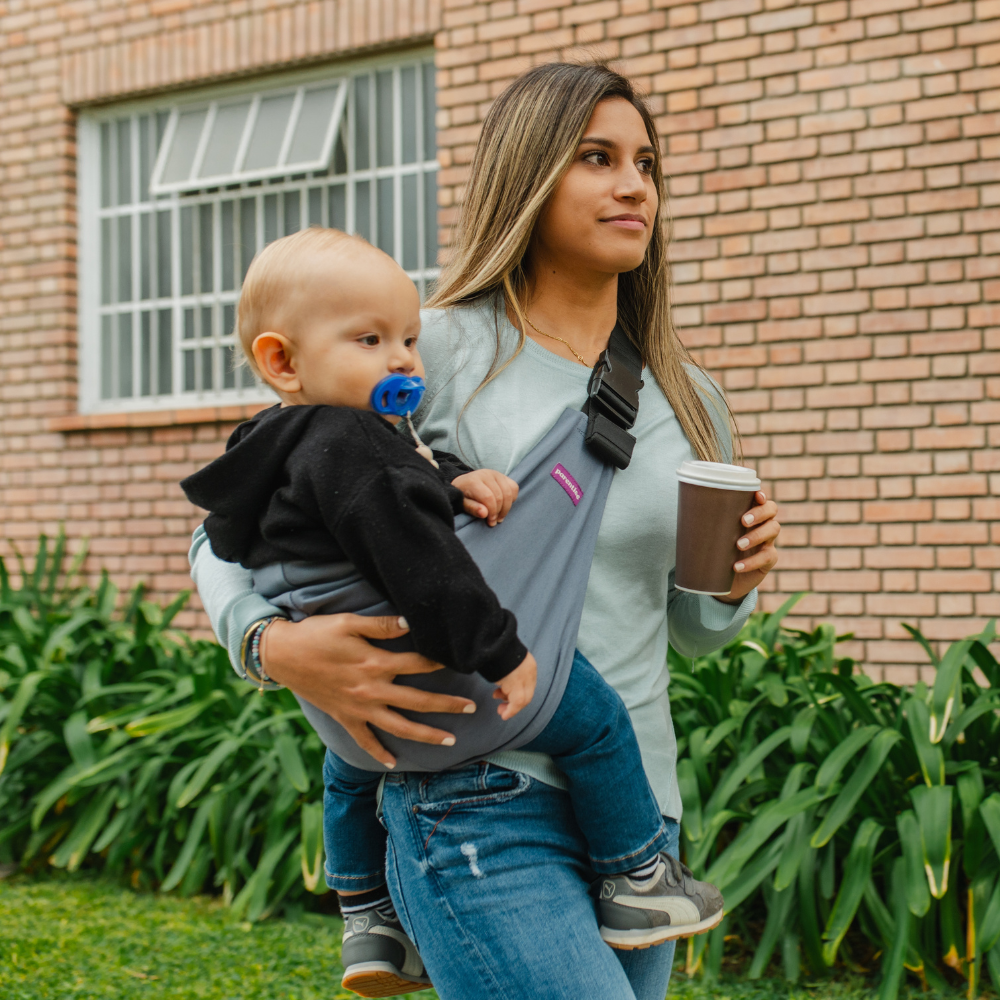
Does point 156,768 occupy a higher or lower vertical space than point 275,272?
lower

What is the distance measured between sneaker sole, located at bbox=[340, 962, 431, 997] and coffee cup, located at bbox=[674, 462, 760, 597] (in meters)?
0.70

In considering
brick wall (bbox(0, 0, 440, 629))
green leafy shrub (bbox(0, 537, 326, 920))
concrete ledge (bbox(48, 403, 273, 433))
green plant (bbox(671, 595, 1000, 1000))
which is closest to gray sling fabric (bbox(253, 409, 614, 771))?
green plant (bbox(671, 595, 1000, 1000))

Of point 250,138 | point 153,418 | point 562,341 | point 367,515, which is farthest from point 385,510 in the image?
point 250,138

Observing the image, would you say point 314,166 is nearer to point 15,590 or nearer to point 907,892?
point 15,590

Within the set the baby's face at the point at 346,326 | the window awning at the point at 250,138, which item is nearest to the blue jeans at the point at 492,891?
the baby's face at the point at 346,326

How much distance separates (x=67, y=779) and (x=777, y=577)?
3076 mm

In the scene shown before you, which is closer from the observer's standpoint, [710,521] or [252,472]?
[252,472]

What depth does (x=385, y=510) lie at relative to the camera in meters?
1.25

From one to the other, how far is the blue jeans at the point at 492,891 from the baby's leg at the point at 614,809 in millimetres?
44

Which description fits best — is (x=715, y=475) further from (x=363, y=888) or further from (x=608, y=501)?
(x=363, y=888)

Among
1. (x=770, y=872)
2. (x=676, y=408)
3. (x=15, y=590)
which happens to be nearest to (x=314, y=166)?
(x=15, y=590)

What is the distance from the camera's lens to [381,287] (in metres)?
1.37

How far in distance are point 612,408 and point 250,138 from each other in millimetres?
5118

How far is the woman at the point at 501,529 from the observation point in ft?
4.30
